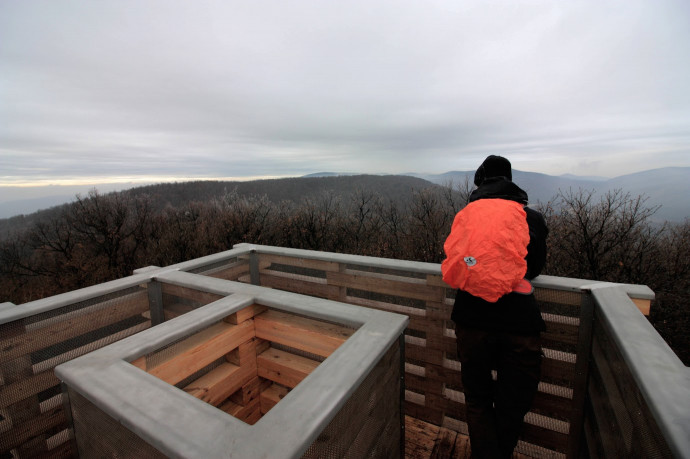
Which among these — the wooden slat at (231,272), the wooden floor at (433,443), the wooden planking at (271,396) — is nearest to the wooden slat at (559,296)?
the wooden floor at (433,443)

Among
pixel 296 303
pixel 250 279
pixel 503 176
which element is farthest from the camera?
pixel 250 279

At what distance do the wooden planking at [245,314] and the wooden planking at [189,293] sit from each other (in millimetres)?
173

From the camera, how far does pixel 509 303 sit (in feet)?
5.70

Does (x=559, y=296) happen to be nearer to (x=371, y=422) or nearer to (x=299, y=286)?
(x=371, y=422)

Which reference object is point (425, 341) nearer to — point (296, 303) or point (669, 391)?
point (296, 303)

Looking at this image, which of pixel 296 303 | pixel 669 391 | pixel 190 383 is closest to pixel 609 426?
pixel 669 391

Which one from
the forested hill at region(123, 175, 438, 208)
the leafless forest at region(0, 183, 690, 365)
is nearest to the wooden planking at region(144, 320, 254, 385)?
the leafless forest at region(0, 183, 690, 365)

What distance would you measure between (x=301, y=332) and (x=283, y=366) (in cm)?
33

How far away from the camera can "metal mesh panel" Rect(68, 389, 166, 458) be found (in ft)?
2.95

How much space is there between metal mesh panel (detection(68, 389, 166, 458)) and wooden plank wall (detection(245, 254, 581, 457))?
1857mm

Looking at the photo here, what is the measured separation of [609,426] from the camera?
133 cm

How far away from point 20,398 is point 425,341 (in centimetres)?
255

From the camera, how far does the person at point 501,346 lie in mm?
1737

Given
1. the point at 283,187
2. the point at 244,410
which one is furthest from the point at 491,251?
the point at 283,187
